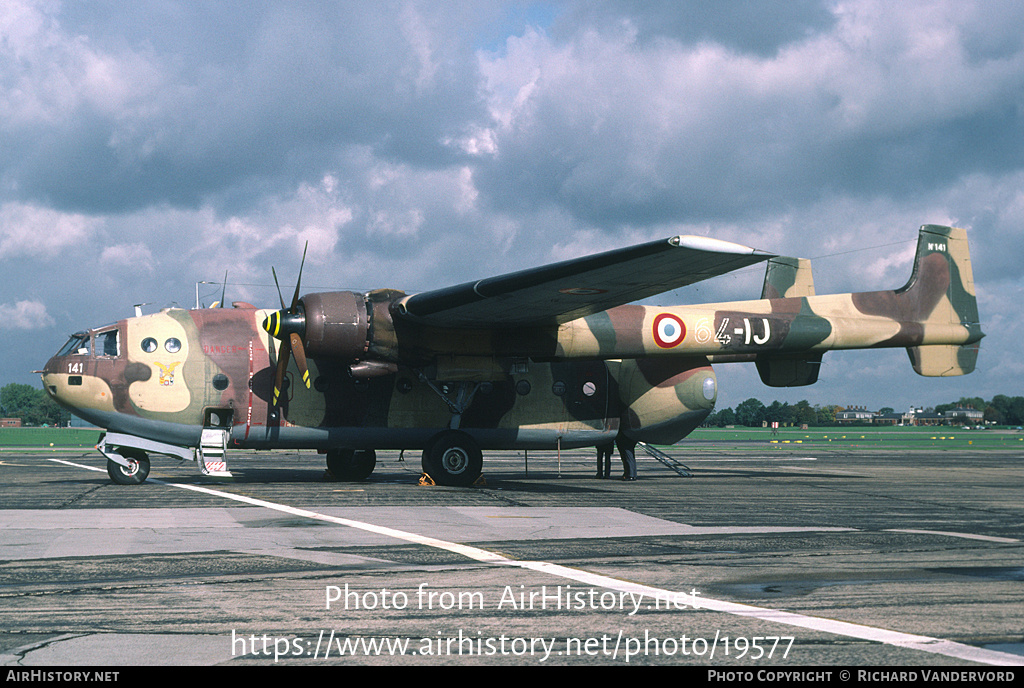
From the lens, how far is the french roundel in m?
21.8

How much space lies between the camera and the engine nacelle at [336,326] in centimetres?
1859

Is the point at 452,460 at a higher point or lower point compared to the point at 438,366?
lower

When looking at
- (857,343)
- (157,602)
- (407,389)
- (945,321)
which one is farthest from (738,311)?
(157,602)

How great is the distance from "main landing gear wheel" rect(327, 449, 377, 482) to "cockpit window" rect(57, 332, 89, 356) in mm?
6645

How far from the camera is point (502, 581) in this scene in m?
8.17

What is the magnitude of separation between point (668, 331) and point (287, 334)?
32.3 feet

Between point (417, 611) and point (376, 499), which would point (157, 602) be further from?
point (376, 499)

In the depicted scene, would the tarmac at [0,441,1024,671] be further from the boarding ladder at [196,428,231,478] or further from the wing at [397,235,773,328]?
the wing at [397,235,773,328]

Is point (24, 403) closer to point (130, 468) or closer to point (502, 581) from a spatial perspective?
point (130, 468)

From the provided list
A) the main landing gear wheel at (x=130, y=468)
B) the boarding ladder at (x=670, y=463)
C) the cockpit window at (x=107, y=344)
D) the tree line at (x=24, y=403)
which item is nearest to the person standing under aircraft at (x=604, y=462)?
the boarding ladder at (x=670, y=463)

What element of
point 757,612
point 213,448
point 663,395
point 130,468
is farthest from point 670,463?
point 757,612

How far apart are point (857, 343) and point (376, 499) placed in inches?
600
